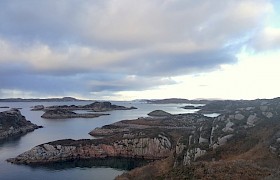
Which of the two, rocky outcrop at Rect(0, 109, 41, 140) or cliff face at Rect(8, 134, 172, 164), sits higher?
rocky outcrop at Rect(0, 109, 41, 140)

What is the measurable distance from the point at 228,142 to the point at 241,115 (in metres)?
10.1

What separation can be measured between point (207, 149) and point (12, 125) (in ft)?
360

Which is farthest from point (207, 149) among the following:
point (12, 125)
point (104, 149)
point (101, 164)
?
point (12, 125)

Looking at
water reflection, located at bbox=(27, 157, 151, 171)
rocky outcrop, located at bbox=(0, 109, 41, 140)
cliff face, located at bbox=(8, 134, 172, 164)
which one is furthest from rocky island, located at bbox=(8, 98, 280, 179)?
rocky outcrop, located at bbox=(0, 109, 41, 140)

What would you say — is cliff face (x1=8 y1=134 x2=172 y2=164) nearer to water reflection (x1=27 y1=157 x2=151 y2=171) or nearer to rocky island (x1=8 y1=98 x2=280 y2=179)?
rocky island (x1=8 y1=98 x2=280 y2=179)

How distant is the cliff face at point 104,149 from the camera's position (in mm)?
80875

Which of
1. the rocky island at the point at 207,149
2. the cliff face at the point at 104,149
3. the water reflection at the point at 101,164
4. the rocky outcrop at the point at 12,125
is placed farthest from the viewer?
the rocky outcrop at the point at 12,125

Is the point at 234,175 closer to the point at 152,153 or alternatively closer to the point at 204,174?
the point at 204,174

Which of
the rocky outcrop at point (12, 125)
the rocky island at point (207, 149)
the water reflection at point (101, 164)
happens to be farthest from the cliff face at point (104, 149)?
the rocky outcrop at point (12, 125)

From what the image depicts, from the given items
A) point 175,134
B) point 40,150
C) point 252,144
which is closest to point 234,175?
point 252,144

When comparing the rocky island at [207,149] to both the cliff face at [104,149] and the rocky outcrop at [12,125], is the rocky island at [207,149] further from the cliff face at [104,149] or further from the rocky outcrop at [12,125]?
the rocky outcrop at [12,125]

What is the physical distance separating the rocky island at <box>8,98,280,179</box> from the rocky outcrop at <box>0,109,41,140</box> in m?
47.9

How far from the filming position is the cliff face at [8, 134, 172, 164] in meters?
80.9

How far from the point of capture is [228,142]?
47.9 metres
